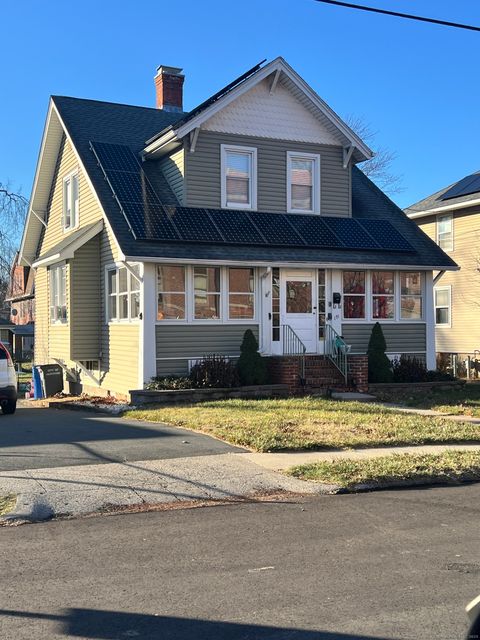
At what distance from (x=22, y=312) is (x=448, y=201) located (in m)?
45.7

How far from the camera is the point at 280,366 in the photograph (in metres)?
16.8

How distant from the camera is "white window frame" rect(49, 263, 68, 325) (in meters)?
20.4

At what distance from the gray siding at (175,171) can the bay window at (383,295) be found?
5.70 m

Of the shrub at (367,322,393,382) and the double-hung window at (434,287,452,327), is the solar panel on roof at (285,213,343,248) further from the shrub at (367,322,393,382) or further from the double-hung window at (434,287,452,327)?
the double-hung window at (434,287,452,327)

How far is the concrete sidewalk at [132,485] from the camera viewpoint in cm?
723

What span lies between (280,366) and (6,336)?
45.6 m

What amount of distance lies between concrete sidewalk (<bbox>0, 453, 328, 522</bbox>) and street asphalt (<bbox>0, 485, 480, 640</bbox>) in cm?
41

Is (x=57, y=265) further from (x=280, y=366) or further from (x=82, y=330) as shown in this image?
(x=280, y=366)

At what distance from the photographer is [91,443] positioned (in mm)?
10602

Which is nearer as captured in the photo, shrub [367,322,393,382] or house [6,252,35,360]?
shrub [367,322,393,382]

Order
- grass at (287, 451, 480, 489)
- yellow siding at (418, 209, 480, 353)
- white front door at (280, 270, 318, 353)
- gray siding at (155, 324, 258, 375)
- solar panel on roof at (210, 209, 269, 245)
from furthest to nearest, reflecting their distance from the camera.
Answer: yellow siding at (418, 209, 480, 353) < white front door at (280, 270, 318, 353) < solar panel on roof at (210, 209, 269, 245) < gray siding at (155, 324, 258, 375) < grass at (287, 451, 480, 489)

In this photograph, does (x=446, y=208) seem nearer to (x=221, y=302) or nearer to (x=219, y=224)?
(x=219, y=224)

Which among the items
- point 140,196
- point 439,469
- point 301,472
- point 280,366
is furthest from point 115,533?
point 140,196

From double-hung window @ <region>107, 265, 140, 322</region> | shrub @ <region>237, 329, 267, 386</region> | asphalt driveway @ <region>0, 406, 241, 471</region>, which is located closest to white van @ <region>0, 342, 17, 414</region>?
asphalt driveway @ <region>0, 406, 241, 471</region>
